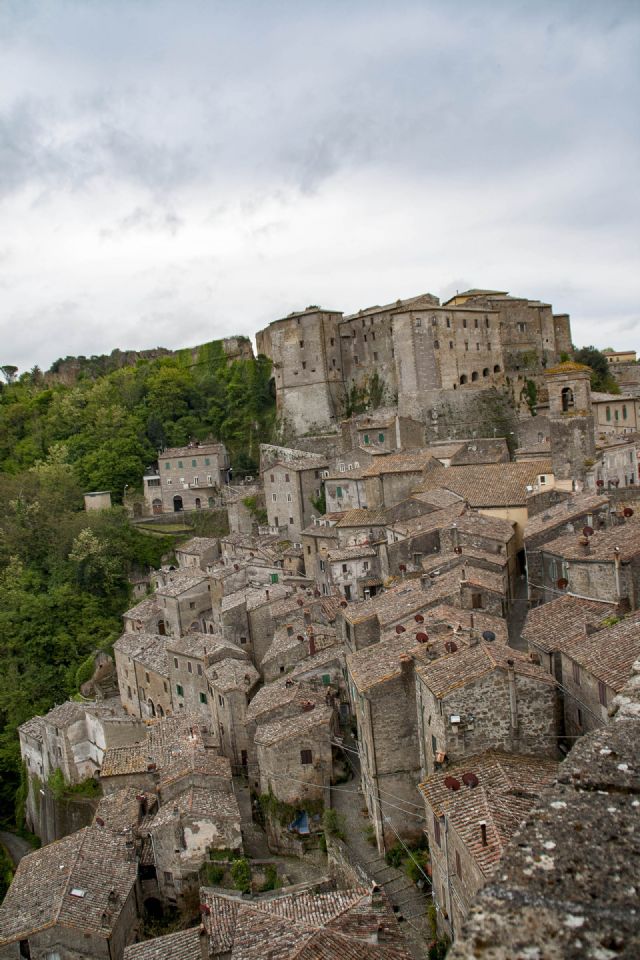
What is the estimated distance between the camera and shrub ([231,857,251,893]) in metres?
21.2

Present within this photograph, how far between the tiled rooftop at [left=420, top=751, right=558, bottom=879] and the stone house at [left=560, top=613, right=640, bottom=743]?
58.5 inches

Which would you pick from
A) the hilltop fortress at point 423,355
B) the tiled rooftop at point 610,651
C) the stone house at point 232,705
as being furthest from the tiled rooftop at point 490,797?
the hilltop fortress at point 423,355

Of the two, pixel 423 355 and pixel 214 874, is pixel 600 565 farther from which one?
pixel 423 355

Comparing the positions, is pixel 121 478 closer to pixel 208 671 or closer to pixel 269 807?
pixel 208 671

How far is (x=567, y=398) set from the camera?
3688 centimetres

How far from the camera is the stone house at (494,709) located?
49.6 feet

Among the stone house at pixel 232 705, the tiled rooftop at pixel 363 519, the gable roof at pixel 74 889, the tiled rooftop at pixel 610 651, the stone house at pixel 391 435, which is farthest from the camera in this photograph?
the stone house at pixel 391 435

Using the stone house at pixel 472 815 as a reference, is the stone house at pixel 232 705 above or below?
below

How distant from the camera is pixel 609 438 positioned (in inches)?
1673

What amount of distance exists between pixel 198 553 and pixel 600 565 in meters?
34.5

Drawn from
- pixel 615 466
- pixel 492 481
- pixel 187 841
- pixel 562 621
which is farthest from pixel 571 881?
pixel 615 466

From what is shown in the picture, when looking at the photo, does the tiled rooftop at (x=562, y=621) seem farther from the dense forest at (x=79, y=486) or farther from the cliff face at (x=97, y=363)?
the cliff face at (x=97, y=363)

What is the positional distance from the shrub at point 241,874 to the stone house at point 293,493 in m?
28.7

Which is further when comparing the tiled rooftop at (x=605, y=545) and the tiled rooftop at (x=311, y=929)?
the tiled rooftop at (x=605, y=545)
